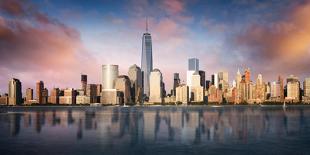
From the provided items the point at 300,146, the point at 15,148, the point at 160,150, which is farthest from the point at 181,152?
the point at 15,148

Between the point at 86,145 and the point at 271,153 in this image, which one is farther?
the point at 86,145

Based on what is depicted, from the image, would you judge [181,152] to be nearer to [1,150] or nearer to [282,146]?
[282,146]

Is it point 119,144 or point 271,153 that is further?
point 119,144

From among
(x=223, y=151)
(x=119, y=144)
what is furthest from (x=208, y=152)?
(x=119, y=144)

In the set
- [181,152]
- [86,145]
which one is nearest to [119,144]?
[86,145]

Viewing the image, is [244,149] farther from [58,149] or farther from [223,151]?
[58,149]

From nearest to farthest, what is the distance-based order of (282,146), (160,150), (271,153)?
1. (271,153)
2. (160,150)
3. (282,146)

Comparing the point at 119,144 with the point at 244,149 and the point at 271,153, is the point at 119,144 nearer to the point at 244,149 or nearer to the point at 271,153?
the point at 244,149

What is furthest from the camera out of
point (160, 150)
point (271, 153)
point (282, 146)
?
point (282, 146)
